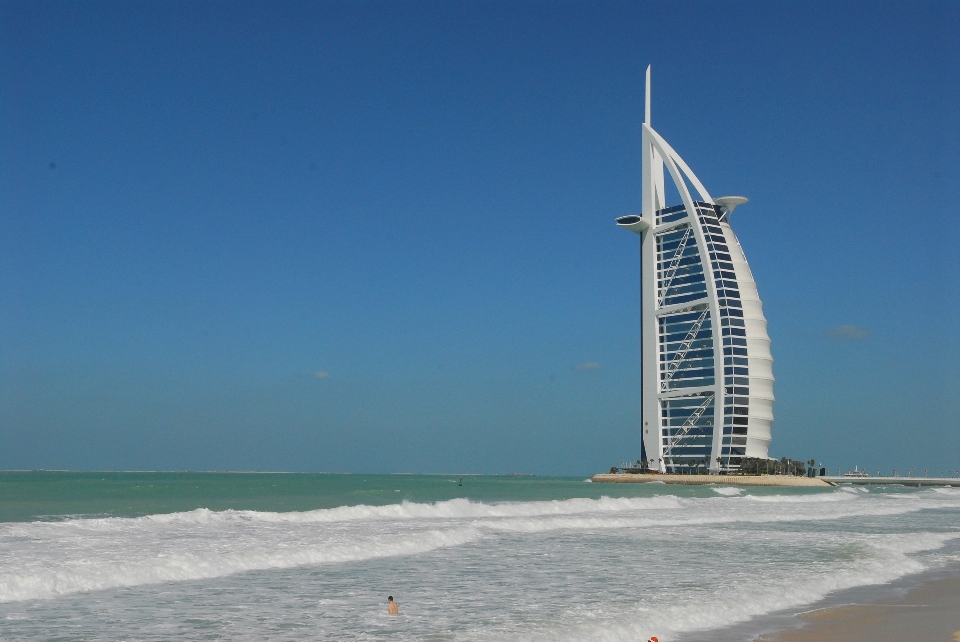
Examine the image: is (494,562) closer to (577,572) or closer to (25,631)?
(577,572)

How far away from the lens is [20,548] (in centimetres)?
2023

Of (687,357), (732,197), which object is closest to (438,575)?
(687,357)

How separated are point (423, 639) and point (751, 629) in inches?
182

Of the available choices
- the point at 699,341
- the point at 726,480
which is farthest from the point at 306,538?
the point at 699,341

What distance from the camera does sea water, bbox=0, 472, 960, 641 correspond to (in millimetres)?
12812

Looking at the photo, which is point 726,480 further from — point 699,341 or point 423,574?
point 423,574

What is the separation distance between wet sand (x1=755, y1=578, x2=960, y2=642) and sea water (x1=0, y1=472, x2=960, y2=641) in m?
0.87

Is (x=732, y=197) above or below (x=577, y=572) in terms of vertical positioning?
above

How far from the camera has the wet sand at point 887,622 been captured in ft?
41.1

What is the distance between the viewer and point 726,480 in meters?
86.6

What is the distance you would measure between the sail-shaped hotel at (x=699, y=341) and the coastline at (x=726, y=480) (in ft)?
7.89

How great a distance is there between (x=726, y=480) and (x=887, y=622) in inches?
2971

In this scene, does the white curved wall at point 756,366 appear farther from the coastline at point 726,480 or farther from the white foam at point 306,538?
the white foam at point 306,538

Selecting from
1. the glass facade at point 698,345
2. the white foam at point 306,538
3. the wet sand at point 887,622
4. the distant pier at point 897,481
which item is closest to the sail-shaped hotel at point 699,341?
the glass facade at point 698,345
